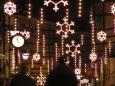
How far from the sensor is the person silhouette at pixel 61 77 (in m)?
5.02

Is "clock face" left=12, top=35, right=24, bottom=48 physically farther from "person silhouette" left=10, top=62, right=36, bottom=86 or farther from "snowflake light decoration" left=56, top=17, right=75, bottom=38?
"person silhouette" left=10, top=62, right=36, bottom=86

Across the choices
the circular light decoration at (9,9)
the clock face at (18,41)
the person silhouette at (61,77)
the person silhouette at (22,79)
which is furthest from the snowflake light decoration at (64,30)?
the person silhouette at (61,77)

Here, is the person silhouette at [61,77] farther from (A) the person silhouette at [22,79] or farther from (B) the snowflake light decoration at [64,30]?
(B) the snowflake light decoration at [64,30]

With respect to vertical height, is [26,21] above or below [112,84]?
above

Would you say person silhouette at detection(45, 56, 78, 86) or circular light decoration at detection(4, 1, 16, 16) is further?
circular light decoration at detection(4, 1, 16, 16)

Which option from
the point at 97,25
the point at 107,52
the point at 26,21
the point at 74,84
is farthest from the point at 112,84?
the point at 74,84

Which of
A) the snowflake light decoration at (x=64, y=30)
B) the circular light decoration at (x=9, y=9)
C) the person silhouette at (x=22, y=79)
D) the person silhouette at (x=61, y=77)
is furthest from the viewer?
the snowflake light decoration at (x=64, y=30)

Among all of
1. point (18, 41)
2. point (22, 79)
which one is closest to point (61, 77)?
point (22, 79)

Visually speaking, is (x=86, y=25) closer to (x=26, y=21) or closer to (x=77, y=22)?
(x=77, y=22)

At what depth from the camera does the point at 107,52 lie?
25297mm

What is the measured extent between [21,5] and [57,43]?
5258 millimetres

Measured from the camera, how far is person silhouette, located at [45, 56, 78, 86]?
502 cm

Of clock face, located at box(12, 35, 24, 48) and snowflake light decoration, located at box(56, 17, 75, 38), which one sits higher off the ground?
snowflake light decoration, located at box(56, 17, 75, 38)

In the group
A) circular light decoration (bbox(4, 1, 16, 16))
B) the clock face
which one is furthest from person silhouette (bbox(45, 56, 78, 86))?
circular light decoration (bbox(4, 1, 16, 16))
